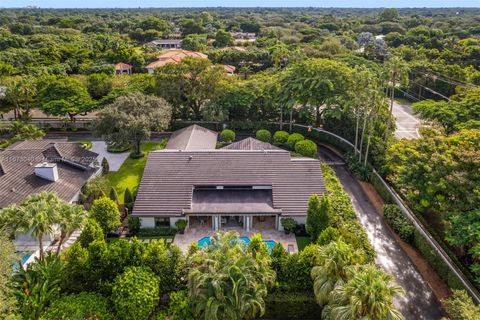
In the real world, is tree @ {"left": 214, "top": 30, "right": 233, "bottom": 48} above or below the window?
above

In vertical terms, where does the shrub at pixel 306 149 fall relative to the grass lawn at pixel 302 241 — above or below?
above

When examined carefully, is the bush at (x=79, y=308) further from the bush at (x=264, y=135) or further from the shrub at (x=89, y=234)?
the bush at (x=264, y=135)

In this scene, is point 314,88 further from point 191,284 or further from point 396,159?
point 191,284

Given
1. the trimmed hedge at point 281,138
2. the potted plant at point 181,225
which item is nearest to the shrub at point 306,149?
the trimmed hedge at point 281,138

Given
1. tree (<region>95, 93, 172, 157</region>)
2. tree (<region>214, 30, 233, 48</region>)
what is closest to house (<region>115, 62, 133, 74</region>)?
tree (<region>214, 30, 233, 48</region>)

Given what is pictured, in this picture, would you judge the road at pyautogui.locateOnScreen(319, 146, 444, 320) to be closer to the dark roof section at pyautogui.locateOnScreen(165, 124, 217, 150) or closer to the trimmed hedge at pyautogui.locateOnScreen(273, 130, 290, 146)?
the trimmed hedge at pyautogui.locateOnScreen(273, 130, 290, 146)

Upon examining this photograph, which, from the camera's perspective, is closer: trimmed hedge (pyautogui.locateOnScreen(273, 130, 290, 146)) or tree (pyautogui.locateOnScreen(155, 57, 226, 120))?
trimmed hedge (pyautogui.locateOnScreen(273, 130, 290, 146))

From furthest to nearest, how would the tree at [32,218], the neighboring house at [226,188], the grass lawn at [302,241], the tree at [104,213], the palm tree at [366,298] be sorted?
the neighboring house at [226,188] → the grass lawn at [302,241] → the tree at [104,213] → the tree at [32,218] → the palm tree at [366,298]
